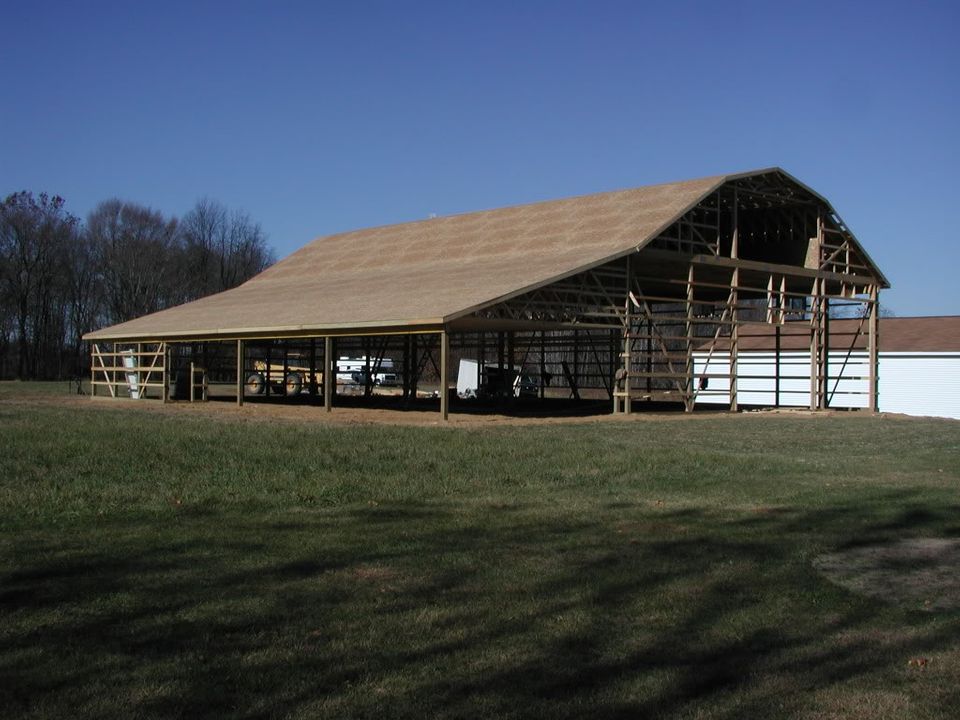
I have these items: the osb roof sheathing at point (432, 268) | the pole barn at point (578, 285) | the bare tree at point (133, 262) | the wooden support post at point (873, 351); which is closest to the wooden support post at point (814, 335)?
the pole barn at point (578, 285)

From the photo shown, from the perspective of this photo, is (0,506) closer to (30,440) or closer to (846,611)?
(30,440)

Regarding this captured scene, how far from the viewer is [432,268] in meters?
33.2

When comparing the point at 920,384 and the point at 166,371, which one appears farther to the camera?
the point at 920,384

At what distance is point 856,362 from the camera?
36094mm

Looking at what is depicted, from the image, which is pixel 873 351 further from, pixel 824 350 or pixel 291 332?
→ pixel 291 332

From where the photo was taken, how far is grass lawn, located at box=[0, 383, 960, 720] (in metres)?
5.07

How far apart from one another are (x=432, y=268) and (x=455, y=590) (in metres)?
26.6

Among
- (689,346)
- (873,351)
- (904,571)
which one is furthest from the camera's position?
(873,351)

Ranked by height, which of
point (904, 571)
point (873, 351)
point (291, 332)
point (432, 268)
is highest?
point (432, 268)

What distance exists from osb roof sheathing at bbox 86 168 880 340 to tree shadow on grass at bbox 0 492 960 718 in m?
13.8

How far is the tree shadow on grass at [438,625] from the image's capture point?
5000 millimetres

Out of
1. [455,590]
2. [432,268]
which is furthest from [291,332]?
[455,590]

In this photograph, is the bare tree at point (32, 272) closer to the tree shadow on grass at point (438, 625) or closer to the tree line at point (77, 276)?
the tree line at point (77, 276)

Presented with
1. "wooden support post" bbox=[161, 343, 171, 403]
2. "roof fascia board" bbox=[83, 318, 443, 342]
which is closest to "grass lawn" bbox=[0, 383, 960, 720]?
"roof fascia board" bbox=[83, 318, 443, 342]
